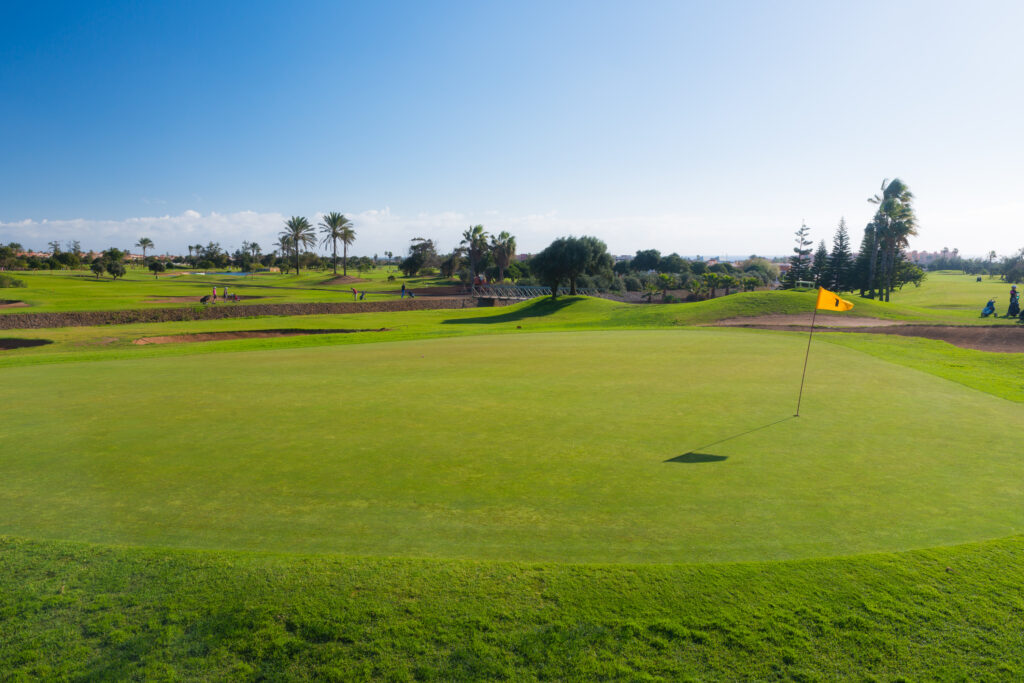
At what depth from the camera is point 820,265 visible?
283 feet

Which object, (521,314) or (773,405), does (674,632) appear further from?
(521,314)

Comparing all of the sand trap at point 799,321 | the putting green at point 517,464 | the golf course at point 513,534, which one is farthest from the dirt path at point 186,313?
the sand trap at point 799,321

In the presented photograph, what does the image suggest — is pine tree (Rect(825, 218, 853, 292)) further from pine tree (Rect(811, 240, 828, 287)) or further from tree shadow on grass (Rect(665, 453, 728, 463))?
tree shadow on grass (Rect(665, 453, 728, 463))

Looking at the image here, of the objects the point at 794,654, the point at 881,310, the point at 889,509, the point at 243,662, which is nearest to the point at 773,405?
the point at 889,509

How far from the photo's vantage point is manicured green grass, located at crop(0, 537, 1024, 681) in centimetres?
407

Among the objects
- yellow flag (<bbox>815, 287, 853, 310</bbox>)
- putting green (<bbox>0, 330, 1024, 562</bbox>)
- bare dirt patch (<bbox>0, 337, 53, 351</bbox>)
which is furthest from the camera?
bare dirt patch (<bbox>0, 337, 53, 351</bbox>)

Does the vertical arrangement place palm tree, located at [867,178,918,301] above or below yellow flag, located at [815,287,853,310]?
above

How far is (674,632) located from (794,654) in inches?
35.0

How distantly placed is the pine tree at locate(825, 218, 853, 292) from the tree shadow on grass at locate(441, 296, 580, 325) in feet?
183

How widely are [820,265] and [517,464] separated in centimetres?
9348

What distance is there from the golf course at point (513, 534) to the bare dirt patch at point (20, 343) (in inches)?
727

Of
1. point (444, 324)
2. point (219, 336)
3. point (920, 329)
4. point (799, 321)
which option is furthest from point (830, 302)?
point (444, 324)

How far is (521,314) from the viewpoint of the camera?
48.2m

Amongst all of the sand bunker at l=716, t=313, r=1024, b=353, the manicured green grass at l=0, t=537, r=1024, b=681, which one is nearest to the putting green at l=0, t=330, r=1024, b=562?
the manicured green grass at l=0, t=537, r=1024, b=681
